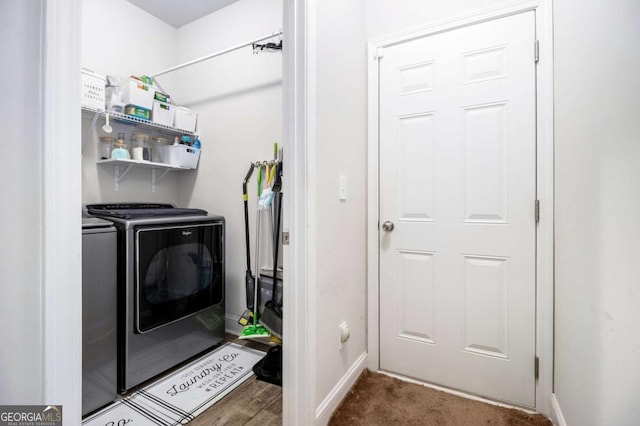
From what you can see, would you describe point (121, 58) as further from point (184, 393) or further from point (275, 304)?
point (184, 393)

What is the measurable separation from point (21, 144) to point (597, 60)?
62.8 inches

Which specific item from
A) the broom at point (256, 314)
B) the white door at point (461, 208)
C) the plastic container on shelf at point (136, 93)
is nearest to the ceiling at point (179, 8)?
the plastic container on shelf at point (136, 93)

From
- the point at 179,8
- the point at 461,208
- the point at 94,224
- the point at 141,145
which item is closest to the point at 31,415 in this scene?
Result: the point at 94,224

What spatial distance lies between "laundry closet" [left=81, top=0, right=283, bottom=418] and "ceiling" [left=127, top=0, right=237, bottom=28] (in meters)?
0.03

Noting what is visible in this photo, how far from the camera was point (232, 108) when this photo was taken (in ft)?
7.70

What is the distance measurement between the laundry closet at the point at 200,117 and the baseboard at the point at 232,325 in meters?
0.01

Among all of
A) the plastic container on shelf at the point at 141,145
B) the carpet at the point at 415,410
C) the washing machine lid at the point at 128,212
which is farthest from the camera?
the plastic container on shelf at the point at 141,145

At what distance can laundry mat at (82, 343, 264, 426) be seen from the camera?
4.65 feet

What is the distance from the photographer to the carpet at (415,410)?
136 centimetres

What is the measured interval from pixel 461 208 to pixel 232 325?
1.95 metres

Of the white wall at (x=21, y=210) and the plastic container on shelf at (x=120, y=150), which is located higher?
the plastic container on shelf at (x=120, y=150)

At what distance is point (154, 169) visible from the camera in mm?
2455

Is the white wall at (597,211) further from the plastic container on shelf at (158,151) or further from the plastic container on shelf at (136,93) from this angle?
the plastic container on shelf at (158,151)

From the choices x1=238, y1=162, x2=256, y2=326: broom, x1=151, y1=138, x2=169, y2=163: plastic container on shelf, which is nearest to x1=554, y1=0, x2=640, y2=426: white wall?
x1=238, y1=162, x2=256, y2=326: broom
